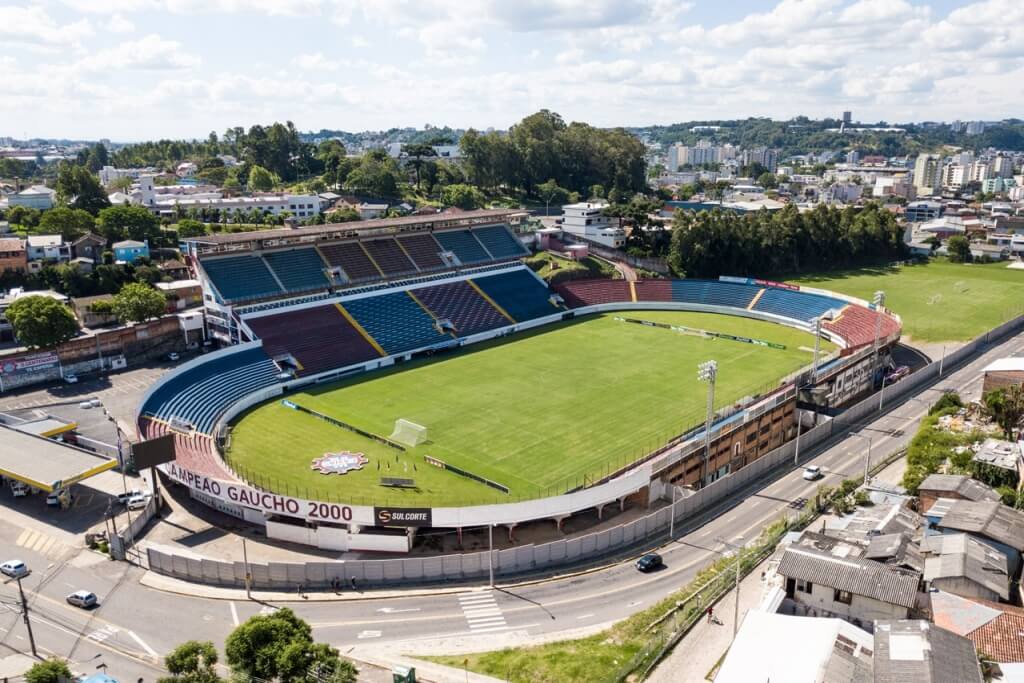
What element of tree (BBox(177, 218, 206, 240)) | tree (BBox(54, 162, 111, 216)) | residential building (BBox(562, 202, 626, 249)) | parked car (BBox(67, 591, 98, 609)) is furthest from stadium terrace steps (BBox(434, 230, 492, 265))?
parked car (BBox(67, 591, 98, 609))

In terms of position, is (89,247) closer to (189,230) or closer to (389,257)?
(189,230)

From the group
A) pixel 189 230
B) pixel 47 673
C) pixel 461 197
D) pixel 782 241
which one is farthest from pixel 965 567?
pixel 461 197

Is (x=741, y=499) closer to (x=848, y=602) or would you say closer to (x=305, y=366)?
(x=848, y=602)

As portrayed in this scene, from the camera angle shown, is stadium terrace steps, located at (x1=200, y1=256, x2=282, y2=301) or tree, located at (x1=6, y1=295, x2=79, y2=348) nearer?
tree, located at (x1=6, y1=295, x2=79, y2=348)

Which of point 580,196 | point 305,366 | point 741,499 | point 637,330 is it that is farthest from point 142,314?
point 580,196

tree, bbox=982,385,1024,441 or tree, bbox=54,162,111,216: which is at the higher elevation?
tree, bbox=54,162,111,216

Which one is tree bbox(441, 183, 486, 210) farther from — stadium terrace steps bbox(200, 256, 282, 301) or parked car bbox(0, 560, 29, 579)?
parked car bbox(0, 560, 29, 579)

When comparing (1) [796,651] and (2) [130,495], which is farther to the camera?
(2) [130,495]
